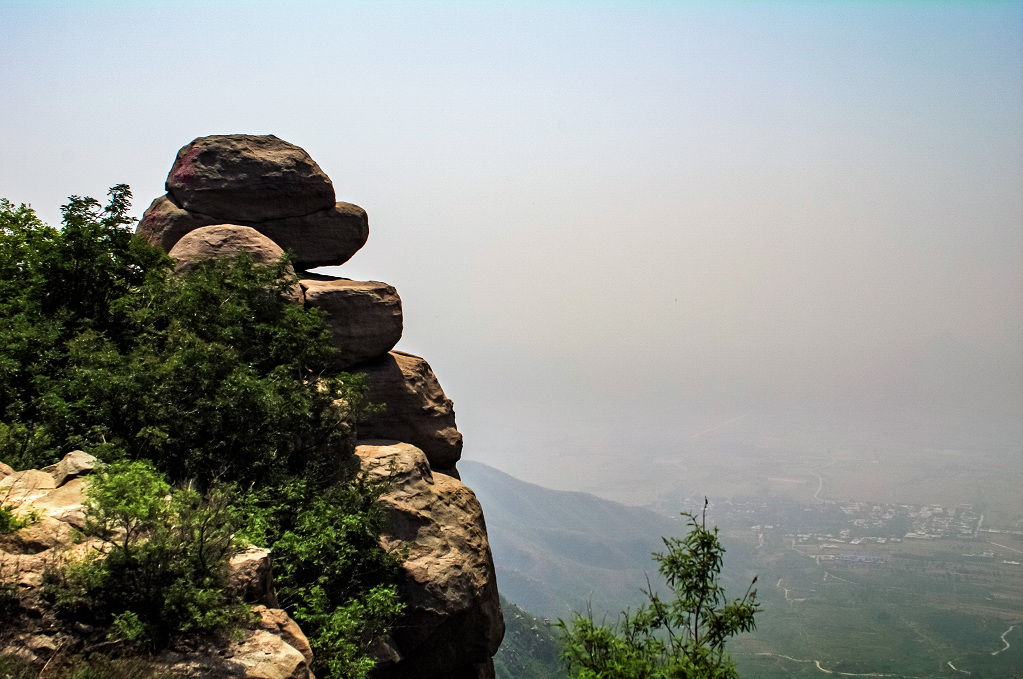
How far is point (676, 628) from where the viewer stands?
14430 millimetres

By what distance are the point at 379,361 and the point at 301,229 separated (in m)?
4.74

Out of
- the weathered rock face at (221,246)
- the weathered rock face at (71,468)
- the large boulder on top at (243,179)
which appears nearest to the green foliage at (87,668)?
the weathered rock face at (71,468)

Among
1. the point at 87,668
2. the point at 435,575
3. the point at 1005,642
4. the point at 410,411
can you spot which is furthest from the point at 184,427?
the point at 1005,642

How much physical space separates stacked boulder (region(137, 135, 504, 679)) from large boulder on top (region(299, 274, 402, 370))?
3cm

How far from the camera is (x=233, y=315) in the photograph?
15.0m

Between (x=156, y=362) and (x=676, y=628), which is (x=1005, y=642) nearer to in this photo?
(x=676, y=628)

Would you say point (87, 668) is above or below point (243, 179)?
below

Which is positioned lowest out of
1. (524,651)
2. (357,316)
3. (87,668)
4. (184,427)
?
(524,651)

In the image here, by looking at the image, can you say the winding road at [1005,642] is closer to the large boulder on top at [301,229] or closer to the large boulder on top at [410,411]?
the large boulder on top at [410,411]

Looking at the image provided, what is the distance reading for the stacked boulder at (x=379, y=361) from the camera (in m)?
15.8

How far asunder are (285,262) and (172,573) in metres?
9.41

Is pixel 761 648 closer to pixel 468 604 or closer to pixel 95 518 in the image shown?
pixel 468 604

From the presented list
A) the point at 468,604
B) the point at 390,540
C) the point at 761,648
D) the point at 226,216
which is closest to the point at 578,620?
the point at 468,604

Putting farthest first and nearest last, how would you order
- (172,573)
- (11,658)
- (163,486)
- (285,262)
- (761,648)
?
(761,648) < (285,262) < (163,486) < (172,573) < (11,658)
